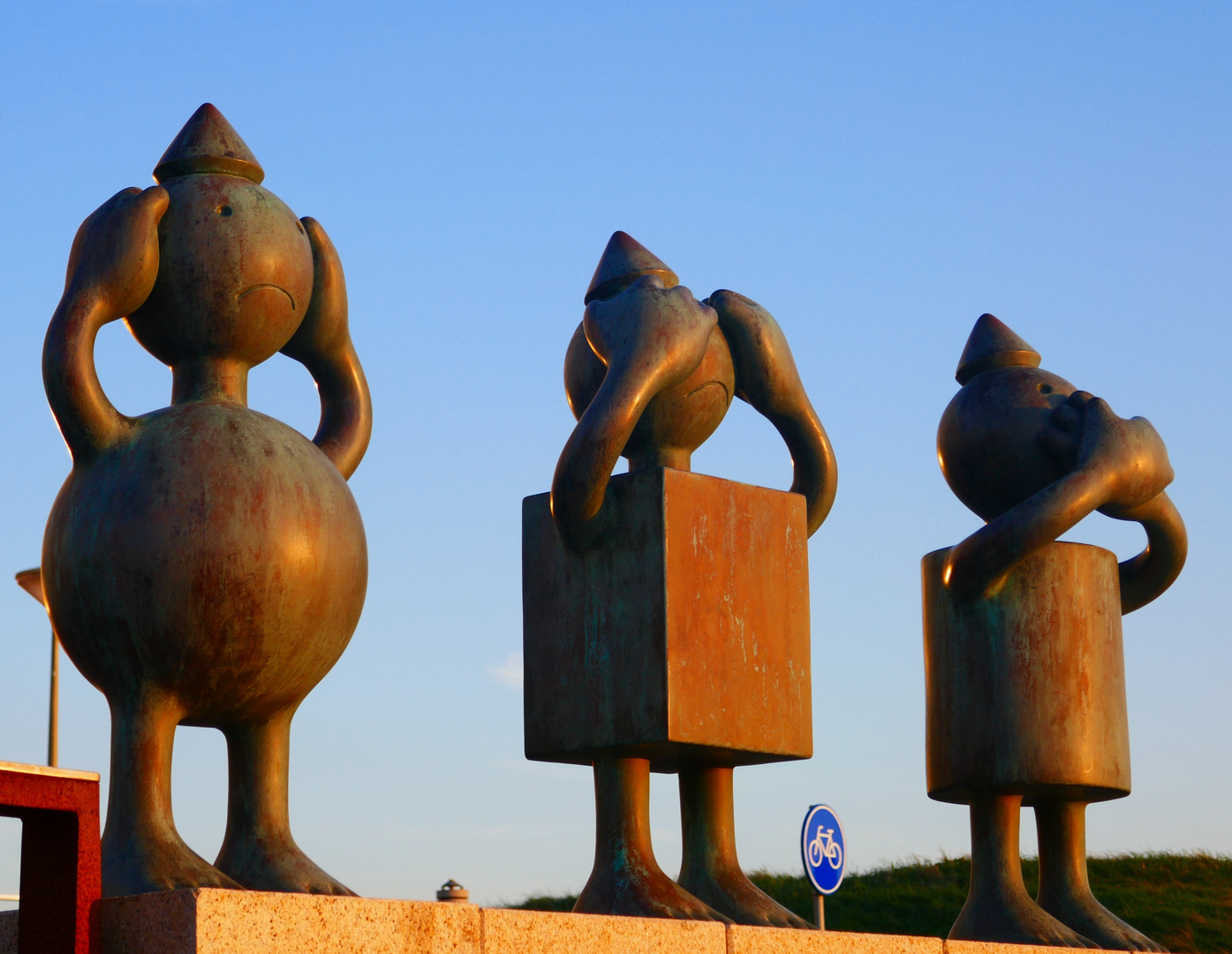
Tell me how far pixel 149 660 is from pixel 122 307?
120cm

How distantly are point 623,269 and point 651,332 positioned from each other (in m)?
0.63

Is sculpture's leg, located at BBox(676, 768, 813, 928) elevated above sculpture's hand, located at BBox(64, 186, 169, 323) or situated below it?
below

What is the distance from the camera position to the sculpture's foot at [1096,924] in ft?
25.8

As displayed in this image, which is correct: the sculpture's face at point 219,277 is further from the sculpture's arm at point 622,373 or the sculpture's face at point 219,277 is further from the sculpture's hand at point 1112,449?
the sculpture's hand at point 1112,449

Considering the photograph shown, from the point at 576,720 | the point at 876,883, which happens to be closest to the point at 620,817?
the point at 576,720

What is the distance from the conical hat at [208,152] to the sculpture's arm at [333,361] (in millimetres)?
352

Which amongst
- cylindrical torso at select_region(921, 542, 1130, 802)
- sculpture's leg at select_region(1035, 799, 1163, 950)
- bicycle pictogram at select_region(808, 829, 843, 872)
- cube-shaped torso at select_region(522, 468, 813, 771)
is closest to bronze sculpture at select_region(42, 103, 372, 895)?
cube-shaped torso at select_region(522, 468, 813, 771)

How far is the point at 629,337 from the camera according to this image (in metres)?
6.86

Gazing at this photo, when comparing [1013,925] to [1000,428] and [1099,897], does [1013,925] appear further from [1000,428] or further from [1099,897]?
[1099,897]

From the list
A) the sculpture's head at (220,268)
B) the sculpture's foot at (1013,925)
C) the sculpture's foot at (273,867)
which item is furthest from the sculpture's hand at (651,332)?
the sculpture's foot at (1013,925)

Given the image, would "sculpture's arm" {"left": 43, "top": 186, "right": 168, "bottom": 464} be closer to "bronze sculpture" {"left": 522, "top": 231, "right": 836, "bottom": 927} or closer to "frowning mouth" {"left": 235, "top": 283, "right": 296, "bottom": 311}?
"frowning mouth" {"left": 235, "top": 283, "right": 296, "bottom": 311}

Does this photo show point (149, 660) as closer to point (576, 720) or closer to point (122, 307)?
point (122, 307)

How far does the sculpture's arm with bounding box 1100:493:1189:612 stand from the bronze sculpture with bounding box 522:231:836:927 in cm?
213

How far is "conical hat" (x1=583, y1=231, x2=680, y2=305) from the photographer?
7.37 meters
